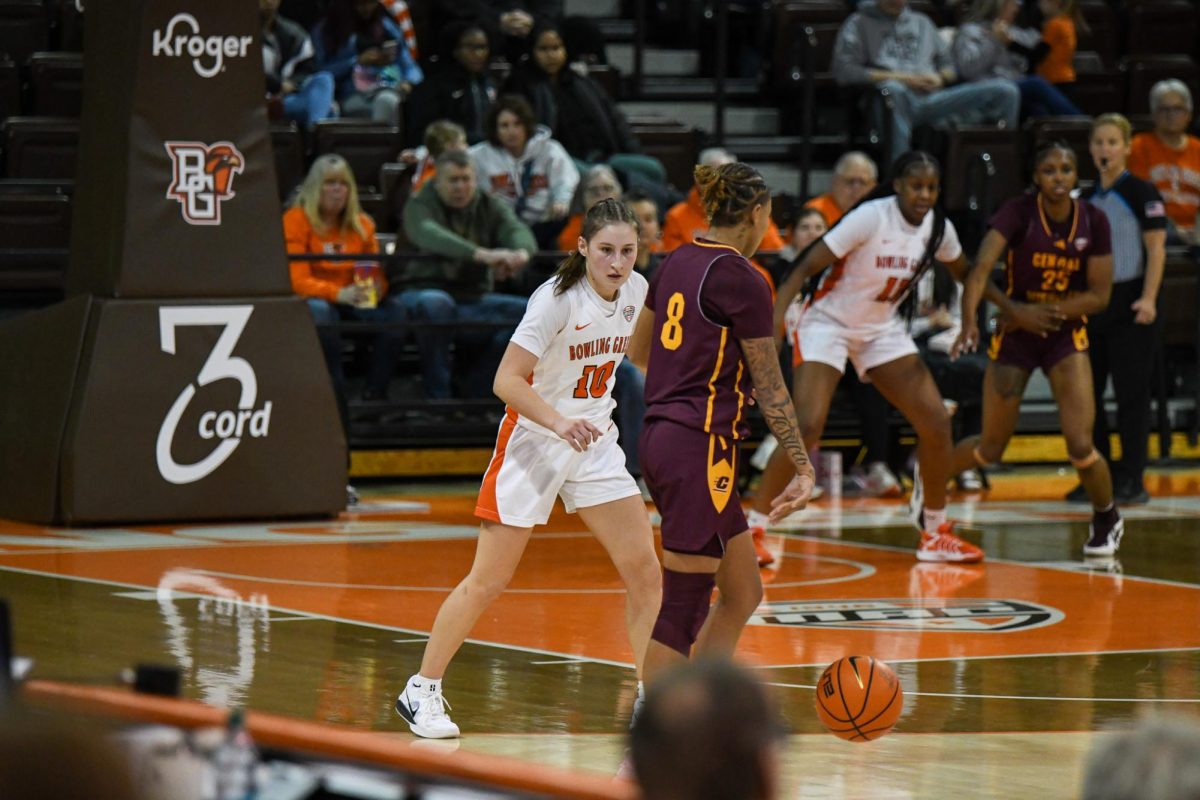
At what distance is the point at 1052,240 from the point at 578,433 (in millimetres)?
5515

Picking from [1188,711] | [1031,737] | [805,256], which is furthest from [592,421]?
[805,256]

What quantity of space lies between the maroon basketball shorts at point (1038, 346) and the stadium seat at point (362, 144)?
227 inches

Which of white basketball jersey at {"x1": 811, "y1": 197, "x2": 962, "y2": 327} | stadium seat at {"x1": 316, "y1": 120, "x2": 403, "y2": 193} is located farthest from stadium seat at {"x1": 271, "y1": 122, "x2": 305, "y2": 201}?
white basketball jersey at {"x1": 811, "y1": 197, "x2": 962, "y2": 327}

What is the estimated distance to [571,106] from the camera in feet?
49.9

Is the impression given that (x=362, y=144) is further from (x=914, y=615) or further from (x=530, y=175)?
(x=914, y=615)

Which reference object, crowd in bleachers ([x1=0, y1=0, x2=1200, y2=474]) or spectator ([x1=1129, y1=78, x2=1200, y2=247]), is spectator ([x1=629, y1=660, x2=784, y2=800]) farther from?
spectator ([x1=1129, y1=78, x2=1200, y2=247])

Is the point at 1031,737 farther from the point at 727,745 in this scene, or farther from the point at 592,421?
the point at 727,745

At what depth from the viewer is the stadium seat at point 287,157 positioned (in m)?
14.4

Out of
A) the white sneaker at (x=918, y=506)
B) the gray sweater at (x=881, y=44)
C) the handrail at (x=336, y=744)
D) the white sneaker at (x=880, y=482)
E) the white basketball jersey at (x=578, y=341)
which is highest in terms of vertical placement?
the gray sweater at (x=881, y=44)

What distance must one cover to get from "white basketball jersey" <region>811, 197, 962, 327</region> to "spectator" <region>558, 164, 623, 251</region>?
2.60 m

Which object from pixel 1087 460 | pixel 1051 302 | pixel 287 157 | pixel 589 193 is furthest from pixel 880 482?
pixel 287 157

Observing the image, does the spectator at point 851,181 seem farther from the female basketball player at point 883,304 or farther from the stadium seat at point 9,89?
the stadium seat at point 9,89

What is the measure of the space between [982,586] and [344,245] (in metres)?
5.17

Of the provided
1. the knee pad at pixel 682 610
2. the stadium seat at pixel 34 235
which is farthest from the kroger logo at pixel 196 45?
the knee pad at pixel 682 610
